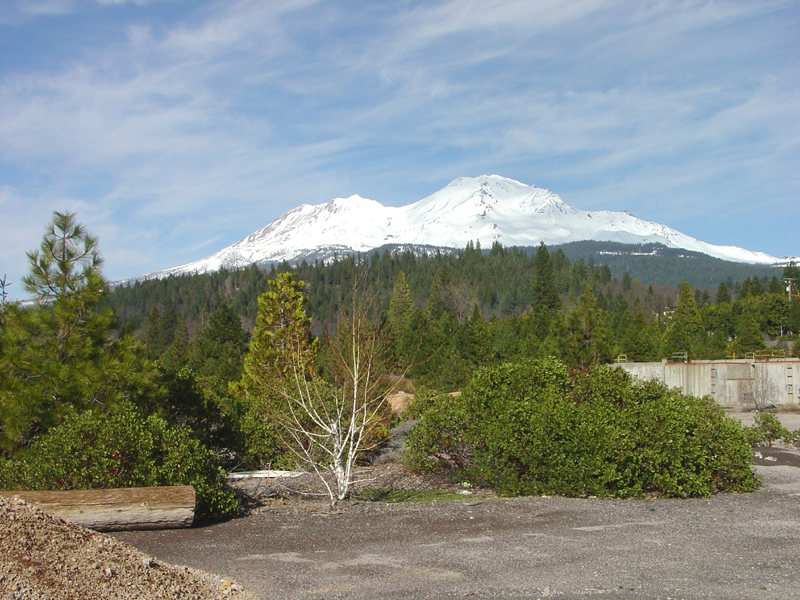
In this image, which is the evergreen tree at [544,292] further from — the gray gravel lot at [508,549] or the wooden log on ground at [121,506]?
the wooden log on ground at [121,506]

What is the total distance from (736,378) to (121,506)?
38.5 meters

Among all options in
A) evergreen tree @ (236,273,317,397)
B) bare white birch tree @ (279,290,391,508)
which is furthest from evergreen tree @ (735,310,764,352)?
bare white birch tree @ (279,290,391,508)

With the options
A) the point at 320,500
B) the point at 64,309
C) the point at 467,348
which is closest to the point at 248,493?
the point at 320,500

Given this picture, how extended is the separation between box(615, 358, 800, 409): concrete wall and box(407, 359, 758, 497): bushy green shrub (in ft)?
94.1

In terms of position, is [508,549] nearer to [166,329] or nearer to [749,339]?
[749,339]

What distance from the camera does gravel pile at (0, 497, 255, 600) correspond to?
4.39 m

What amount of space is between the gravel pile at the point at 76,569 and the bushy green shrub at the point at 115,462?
6.19 feet

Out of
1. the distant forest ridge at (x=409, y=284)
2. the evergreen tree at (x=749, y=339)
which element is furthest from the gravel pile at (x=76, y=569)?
the distant forest ridge at (x=409, y=284)

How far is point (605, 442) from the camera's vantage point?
9008 millimetres

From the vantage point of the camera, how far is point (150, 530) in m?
6.83

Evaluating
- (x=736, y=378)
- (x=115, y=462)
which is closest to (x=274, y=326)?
(x=115, y=462)

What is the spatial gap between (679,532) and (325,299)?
12987 centimetres

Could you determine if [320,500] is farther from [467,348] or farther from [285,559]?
[467,348]

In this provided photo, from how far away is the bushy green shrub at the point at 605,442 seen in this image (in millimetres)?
9031
